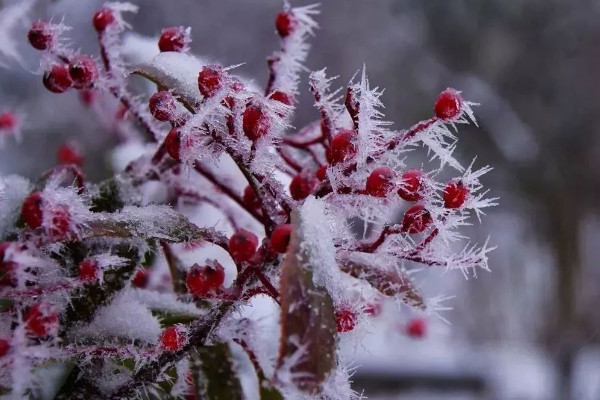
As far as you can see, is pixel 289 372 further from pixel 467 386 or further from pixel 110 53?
pixel 467 386

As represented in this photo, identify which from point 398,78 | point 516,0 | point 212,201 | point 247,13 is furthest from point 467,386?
point 212,201

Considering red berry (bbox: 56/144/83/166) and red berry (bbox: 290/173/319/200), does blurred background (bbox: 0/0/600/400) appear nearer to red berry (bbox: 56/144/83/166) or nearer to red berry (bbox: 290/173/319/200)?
red berry (bbox: 56/144/83/166)

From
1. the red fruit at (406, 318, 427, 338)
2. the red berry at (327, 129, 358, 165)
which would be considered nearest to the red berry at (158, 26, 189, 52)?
the red berry at (327, 129, 358, 165)

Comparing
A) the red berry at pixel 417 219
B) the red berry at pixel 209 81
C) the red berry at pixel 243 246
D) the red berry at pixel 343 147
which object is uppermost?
the red berry at pixel 209 81

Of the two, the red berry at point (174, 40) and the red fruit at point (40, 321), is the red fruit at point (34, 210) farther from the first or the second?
the red berry at point (174, 40)

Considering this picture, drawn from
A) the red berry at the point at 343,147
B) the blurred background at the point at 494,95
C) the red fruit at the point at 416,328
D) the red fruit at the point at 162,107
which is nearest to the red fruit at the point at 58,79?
the red fruit at the point at 162,107

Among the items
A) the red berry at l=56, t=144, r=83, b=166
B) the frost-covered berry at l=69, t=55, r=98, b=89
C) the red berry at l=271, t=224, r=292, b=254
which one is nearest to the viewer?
the red berry at l=271, t=224, r=292, b=254
